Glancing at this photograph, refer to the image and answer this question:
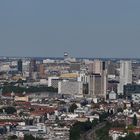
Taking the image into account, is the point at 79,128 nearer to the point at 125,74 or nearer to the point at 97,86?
the point at 97,86

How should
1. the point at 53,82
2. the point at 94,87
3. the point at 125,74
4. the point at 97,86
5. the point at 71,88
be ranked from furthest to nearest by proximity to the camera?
the point at 125,74 → the point at 53,82 → the point at 71,88 → the point at 94,87 → the point at 97,86

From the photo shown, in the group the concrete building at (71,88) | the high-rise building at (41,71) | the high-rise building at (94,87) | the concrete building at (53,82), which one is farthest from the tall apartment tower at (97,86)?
the high-rise building at (41,71)

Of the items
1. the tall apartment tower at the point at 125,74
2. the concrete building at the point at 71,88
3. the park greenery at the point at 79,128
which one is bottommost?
the park greenery at the point at 79,128

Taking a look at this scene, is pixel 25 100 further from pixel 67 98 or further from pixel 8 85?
pixel 8 85

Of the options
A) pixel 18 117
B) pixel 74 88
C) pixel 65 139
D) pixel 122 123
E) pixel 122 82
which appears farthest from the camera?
pixel 122 82

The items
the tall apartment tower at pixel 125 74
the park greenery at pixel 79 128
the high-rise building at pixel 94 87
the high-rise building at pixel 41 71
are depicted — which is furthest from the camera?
the high-rise building at pixel 41 71

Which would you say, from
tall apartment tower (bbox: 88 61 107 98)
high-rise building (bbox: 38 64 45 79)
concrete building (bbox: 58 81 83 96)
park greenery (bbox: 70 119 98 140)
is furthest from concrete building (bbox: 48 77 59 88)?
park greenery (bbox: 70 119 98 140)

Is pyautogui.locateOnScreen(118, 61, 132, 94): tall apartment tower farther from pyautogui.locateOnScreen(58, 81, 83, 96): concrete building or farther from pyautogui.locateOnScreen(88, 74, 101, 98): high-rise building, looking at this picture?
pyautogui.locateOnScreen(88, 74, 101, 98): high-rise building

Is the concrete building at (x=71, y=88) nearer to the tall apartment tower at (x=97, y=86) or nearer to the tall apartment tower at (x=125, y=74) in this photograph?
the tall apartment tower at (x=97, y=86)

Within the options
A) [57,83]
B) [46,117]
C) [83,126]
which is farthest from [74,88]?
[83,126]

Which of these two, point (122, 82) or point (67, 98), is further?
point (122, 82)

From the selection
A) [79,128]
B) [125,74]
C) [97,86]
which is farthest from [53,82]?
[79,128]
